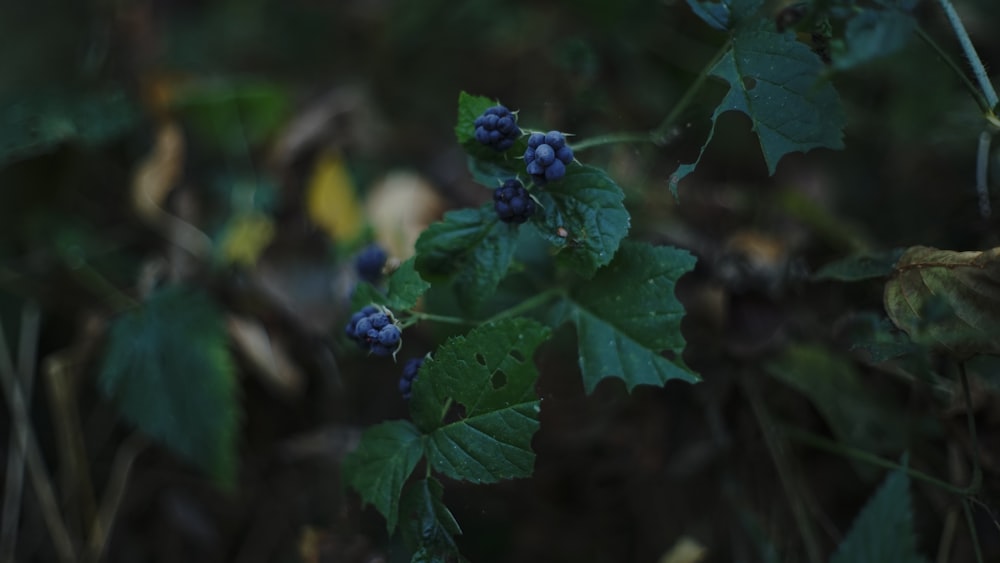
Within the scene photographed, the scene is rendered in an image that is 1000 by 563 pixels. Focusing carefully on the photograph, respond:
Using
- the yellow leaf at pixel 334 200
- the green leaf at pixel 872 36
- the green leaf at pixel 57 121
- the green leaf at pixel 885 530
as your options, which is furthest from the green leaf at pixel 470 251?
the green leaf at pixel 57 121

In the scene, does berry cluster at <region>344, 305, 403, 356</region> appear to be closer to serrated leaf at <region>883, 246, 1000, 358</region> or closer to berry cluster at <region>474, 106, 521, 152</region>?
berry cluster at <region>474, 106, 521, 152</region>

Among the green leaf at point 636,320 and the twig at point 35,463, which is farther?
the twig at point 35,463

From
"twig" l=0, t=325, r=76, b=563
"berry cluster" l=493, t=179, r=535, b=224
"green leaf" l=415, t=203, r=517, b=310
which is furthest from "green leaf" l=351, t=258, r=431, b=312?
"twig" l=0, t=325, r=76, b=563

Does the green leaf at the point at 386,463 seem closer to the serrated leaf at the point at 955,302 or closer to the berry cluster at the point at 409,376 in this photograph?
the berry cluster at the point at 409,376

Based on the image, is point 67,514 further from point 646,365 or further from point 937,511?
point 937,511

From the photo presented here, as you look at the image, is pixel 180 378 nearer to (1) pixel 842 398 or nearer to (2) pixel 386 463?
(2) pixel 386 463

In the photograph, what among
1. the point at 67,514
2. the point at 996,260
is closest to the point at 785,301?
the point at 996,260

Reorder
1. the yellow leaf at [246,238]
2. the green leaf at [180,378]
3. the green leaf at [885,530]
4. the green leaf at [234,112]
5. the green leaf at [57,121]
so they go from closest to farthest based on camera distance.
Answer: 1. the green leaf at [885,530]
2. the green leaf at [180,378]
3. the yellow leaf at [246,238]
4. the green leaf at [57,121]
5. the green leaf at [234,112]

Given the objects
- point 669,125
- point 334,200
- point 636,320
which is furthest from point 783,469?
point 334,200
